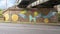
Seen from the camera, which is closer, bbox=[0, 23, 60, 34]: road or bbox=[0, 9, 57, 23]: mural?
bbox=[0, 23, 60, 34]: road

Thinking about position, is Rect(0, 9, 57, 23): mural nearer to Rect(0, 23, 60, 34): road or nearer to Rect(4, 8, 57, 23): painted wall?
Rect(4, 8, 57, 23): painted wall

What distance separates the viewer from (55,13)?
156ft

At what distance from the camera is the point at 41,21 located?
47.6 m

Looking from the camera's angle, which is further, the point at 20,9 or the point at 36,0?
the point at 20,9

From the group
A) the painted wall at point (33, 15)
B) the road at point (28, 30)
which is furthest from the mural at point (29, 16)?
the road at point (28, 30)

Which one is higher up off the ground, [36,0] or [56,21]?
[36,0]

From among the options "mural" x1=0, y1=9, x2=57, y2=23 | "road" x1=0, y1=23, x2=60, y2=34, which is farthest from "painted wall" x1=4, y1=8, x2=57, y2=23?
"road" x1=0, y1=23, x2=60, y2=34

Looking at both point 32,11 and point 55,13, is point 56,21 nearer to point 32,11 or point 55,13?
point 55,13

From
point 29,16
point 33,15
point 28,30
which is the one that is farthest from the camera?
point 33,15

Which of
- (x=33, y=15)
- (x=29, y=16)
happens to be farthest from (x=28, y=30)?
(x=33, y=15)

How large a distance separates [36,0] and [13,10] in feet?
28.6

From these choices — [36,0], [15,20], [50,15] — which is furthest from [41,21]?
[36,0]

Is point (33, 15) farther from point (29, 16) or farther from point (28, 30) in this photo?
point (28, 30)

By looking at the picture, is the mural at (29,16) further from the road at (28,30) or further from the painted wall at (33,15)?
the road at (28,30)
